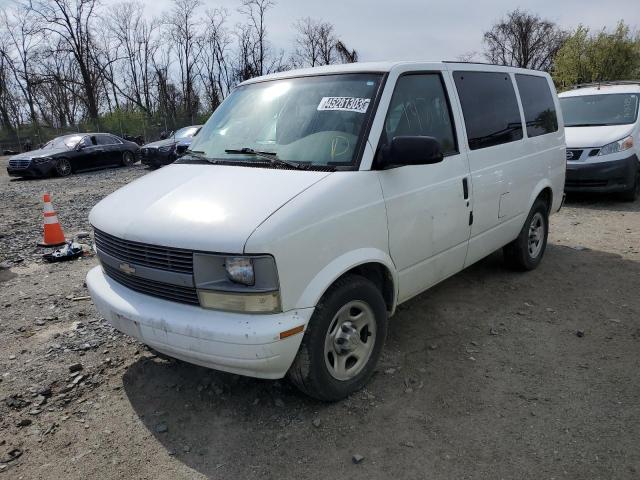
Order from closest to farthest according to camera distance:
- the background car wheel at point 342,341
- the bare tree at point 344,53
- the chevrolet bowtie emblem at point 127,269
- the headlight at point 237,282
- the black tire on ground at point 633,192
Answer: the headlight at point 237,282, the background car wheel at point 342,341, the chevrolet bowtie emblem at point 127,269, the black tire on ground at point 633,192, the bare tree at point 344,53

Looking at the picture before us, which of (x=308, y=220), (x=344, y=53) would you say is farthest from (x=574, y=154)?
(x=344, y=53)

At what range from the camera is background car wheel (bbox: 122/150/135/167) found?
18.6 metres

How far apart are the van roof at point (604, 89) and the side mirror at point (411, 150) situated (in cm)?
829

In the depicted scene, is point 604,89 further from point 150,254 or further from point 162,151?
point 162,151

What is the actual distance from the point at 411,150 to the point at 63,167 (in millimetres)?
16632

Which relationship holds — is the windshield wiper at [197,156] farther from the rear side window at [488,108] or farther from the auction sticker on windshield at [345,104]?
the rear side window at [488,108]

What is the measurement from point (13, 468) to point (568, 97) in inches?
415

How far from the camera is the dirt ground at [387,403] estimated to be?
104 inches

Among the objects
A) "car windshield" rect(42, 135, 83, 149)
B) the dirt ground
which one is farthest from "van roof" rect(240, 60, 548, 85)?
"car windshield" rect(42, 135, 83, 149)

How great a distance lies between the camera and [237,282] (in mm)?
2557

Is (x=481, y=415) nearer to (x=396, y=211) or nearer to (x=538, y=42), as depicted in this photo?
(x=396, y=211)

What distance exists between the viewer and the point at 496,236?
4508mm

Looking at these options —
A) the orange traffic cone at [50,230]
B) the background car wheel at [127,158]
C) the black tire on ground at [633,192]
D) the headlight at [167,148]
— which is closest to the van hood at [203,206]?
the orange traffic cone at [50,230]

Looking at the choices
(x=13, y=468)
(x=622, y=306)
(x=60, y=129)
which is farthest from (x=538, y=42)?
(x=13, y=468)
